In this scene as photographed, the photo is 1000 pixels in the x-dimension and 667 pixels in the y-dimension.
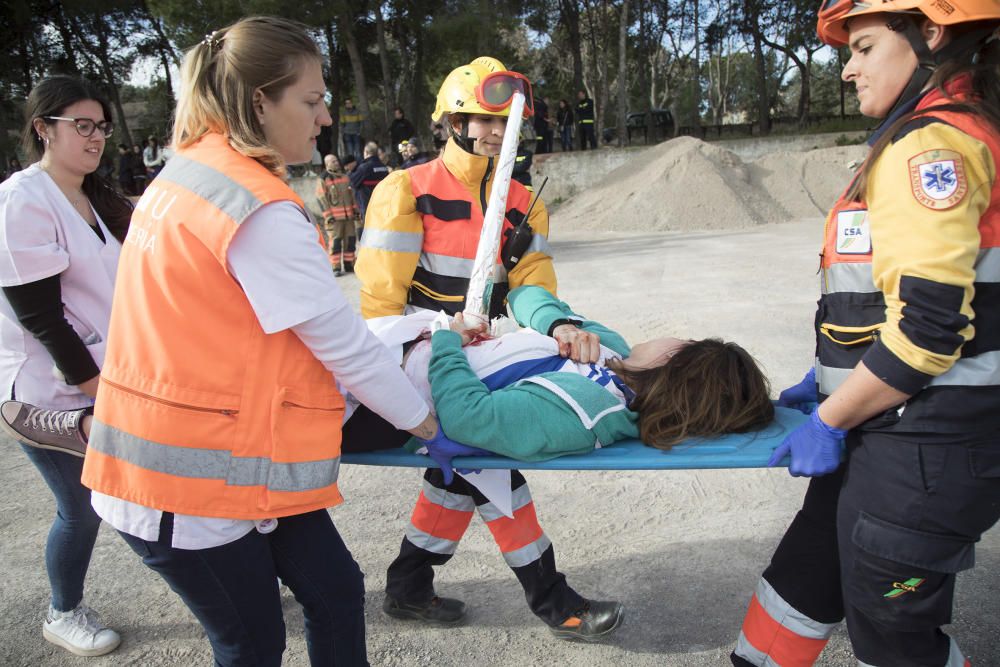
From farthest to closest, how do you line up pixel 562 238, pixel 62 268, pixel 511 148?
pixel 562 238 < pixel 511 148 < pixel 62 268

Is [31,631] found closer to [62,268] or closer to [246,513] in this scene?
[62,268]

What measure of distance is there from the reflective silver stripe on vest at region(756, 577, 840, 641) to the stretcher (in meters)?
0.45

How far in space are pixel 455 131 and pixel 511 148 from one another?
1.30 feet

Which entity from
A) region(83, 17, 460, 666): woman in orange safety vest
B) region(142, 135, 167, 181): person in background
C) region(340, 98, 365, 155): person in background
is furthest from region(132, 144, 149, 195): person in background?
region(83, 17, 460, 666): woman in orange safety vest

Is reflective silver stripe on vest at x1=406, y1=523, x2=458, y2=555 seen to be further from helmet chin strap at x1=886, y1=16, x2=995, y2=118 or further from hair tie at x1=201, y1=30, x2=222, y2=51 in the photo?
helmet chin strap at x1=886, y1=16, x2=995, y2=118

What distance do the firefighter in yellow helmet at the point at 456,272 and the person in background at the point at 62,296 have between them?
0.95 m

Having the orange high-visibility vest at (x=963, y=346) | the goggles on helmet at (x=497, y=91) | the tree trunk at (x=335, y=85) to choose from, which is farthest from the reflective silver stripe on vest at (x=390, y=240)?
the tree trunk at (x=335, y=85)

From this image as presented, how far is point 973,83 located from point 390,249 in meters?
1.92

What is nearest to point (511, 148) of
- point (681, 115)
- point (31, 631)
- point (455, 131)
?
point (455, 131)

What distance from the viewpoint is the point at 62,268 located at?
88.6 inches

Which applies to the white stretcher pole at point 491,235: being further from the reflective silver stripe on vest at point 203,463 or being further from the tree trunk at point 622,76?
the tree trunk at point 622,76

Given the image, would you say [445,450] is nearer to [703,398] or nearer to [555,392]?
[555,392]

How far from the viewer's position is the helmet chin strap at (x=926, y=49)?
1613 millimetres

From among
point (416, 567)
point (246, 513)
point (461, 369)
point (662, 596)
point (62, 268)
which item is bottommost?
point (662, 596)
